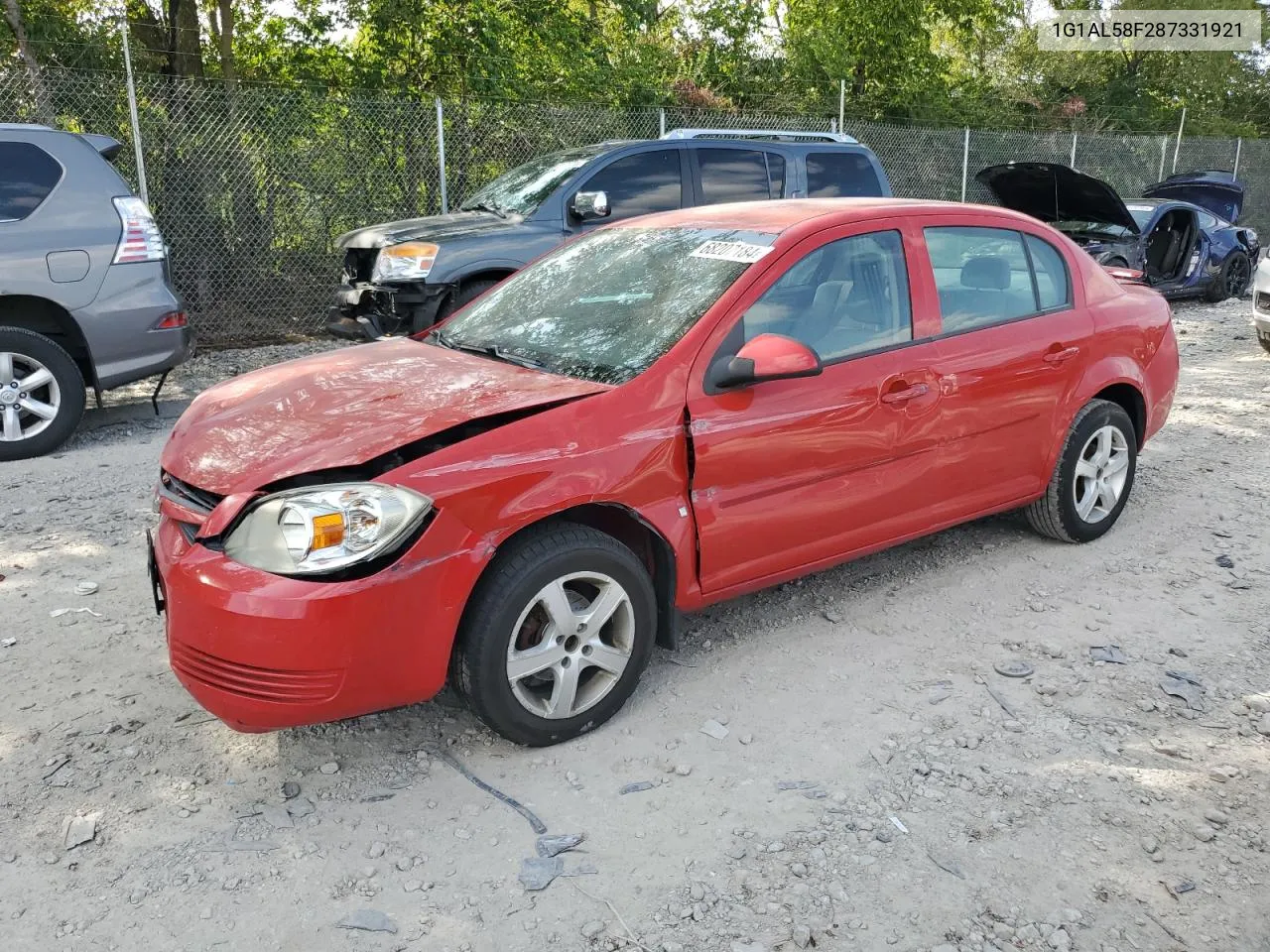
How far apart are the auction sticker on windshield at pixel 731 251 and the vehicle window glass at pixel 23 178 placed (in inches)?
181

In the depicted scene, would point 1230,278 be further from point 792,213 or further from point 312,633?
point 312,633

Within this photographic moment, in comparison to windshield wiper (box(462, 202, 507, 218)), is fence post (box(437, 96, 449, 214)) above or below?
above

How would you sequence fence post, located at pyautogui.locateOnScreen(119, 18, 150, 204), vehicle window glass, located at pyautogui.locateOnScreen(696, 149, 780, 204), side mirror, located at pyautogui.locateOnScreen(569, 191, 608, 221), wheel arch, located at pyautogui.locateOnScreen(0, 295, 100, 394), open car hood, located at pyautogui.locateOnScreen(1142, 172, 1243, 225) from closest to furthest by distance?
wheel arch, located at pyautogui.locateOnScreen(0, 295, 100, 394), side mirror, located at pyautogui.locateOnScreen(569, 191, 608, 221), vehicle window glass, located at pyautogui.locateOnScreen(696, 149, 780, 204), fence post, located at pyautogui.locateOnScreen(119, 18, 150, 204), open car hood, located at pyautogui.locateOnScreen(1142, 172, 1243, 225)

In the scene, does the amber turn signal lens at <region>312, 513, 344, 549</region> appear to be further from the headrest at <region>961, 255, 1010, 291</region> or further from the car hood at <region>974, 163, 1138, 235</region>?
the car hood at <region>974, 163, 1138, 235</region>

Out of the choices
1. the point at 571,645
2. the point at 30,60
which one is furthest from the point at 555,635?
the point at 30,60

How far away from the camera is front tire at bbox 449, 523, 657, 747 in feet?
10.2

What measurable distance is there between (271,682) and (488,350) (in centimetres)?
159

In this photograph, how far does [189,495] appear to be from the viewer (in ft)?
10.6

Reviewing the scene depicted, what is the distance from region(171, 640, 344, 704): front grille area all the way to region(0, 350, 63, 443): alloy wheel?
4.34 meters

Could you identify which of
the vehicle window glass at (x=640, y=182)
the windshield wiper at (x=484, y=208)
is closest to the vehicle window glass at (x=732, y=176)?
the vehicle window glass at (x=640, y=182)

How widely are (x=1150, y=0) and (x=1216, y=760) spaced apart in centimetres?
3345

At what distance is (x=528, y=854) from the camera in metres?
2.84

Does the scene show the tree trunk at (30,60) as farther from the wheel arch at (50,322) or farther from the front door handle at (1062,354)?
the front door handle at (1062,354)

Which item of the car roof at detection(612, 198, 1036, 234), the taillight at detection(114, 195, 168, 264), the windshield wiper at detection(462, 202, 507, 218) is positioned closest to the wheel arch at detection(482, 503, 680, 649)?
the car roof at detection(612, 198, 1036, 234)
